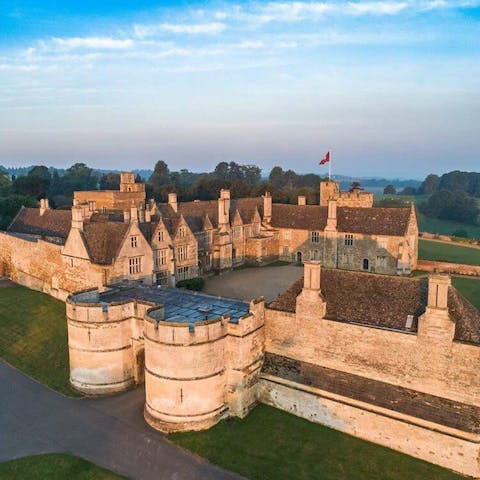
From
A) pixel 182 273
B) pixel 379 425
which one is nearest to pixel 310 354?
pixel 379 425

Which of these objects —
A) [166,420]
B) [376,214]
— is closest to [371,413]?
[166,420]

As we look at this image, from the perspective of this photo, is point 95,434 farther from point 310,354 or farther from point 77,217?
point 77,217

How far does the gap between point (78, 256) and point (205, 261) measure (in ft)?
60.2

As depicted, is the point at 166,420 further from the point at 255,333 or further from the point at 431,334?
the point at 431,334

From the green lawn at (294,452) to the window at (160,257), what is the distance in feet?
69.8

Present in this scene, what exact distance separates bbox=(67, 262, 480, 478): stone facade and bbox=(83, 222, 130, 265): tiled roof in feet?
31.1

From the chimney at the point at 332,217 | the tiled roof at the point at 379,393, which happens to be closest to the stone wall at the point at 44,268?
the tiled roof at the point at 379,393

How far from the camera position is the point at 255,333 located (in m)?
25.8

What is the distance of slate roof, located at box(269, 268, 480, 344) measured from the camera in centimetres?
2272

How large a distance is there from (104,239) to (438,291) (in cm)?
2868

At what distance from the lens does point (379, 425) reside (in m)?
22.3

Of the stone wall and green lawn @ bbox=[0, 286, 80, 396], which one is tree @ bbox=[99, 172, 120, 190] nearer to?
the stone wall

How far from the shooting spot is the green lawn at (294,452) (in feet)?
67.3

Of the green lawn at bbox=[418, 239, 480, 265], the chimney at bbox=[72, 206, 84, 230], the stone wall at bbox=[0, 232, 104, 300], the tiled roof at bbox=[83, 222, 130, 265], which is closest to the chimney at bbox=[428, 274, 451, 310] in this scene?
the tiled roof at bbox=[83, 222, 130, 265]
